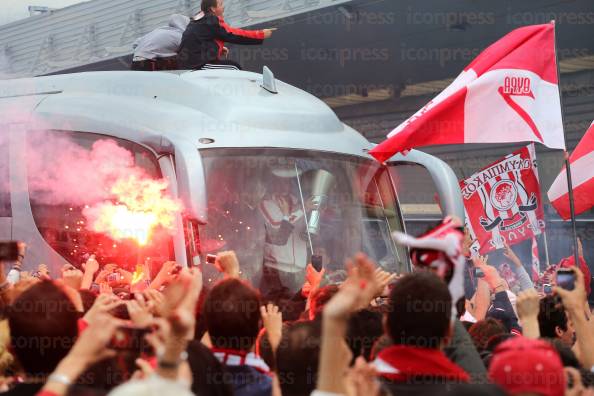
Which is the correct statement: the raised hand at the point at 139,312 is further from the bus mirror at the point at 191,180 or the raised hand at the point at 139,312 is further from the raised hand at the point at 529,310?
the bus mirror at the point at 191,180

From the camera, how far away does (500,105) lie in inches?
324

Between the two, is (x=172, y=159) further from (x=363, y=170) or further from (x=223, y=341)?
(x=223, y=341)

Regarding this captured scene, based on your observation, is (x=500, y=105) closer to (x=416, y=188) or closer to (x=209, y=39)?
(x=209, y=39)

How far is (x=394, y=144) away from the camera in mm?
8070

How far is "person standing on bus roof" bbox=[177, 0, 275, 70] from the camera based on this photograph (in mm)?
10055

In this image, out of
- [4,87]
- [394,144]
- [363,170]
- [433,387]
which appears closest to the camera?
[433,387]

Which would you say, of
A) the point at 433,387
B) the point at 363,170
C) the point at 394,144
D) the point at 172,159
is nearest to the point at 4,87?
the point at 172,159

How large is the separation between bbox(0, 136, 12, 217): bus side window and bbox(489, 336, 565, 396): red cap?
23.7 ft

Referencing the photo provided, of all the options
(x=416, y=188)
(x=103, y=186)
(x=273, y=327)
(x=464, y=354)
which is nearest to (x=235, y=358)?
(x=273, y=327)

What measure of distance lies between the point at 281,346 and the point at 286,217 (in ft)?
12.9

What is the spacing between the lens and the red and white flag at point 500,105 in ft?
26.5

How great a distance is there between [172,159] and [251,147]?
0.72 meters

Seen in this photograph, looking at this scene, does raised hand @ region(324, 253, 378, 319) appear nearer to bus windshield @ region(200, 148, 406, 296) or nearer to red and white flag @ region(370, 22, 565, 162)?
red and white flag @ region(370, 22, 565, 162)

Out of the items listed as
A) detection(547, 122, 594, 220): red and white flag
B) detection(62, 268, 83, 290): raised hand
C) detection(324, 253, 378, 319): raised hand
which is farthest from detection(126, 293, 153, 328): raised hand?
detection(547, 122, 594, 220): red and white flag
